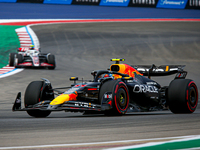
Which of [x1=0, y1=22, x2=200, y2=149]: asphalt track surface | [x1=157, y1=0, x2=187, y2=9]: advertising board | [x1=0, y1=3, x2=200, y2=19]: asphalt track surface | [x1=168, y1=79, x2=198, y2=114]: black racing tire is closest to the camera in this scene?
[x1=0, y1=22, x2=200, y2=149]: asphalt track surface

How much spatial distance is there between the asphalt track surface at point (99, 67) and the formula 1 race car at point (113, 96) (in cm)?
23

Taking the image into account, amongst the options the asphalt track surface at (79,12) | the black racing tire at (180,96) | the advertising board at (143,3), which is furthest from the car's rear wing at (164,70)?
the advertising board at (143,3)

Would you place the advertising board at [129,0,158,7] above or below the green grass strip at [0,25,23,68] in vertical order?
above

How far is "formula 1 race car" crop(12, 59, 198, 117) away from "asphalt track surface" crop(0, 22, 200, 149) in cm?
23

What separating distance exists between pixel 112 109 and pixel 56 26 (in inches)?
1020

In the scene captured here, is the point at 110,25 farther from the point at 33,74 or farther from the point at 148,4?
the point at 33,74

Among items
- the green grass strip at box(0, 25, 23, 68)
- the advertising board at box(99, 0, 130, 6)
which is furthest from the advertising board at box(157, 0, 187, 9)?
the green grass strip at box(0, 25, 23, 68)

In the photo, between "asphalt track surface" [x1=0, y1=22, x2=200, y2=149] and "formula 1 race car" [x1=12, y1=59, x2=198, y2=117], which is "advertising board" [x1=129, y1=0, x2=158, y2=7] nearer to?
"asphalt track surface" [x1=0, y1=22, x2=200, y2=149]

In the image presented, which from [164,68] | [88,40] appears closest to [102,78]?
[164,68]

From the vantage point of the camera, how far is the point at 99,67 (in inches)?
824

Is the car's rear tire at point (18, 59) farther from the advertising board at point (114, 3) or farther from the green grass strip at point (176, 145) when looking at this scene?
the advertising board at point (114, 3)

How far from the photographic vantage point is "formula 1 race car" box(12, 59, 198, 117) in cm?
820

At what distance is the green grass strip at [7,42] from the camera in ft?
76.4

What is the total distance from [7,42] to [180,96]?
1957 centimetres
